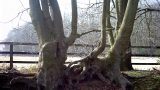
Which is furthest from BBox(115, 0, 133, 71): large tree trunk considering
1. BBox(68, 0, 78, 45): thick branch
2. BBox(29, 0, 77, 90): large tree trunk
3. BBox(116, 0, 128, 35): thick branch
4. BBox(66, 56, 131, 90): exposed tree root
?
BBox(29, 0, 77, 90): large tree trunk

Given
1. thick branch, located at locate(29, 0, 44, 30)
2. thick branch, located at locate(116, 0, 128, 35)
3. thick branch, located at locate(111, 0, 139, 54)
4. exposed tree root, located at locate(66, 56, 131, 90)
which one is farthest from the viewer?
thick branch, located at locate(116, 0, 128, 35)

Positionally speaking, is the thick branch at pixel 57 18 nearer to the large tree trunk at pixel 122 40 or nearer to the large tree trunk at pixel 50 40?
the large tree trunk at pixel 50 40

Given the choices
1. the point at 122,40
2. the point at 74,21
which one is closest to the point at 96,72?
the point at 122,40

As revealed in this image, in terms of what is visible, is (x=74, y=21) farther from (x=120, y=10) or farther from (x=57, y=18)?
(x=120, y=10)

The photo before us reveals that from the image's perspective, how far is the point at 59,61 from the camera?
12273mm

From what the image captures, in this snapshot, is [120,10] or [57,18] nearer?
[57,18]

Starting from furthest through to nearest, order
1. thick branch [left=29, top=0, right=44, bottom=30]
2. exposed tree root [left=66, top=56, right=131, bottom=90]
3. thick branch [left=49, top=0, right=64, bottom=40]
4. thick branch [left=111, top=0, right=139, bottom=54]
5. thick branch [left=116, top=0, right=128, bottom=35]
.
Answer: thick branch [left=116, top=0, right=128, bottom=35] → exposed tree root [left=66, top=56, right=131, bottom=90] → thick branch [left=111, top=0, right=139, bottom=54] → thick branch [left=29, top=0, right=44, bottom=30] → thick branch [left=49, top=0, right=64, bottom=40]

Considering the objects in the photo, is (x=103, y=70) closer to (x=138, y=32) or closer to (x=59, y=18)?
(x=59, y=18)

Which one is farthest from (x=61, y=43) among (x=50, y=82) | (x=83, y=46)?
(x=83, y=46)

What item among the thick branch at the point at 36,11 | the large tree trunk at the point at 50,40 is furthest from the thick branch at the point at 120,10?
the thick branch at the point at 36,11

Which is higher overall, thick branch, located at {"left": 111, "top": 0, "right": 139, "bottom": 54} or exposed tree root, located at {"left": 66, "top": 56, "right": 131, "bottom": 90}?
thick branch, located at {"left": 111, "top": 0, "right": 139, "bottom": 54}

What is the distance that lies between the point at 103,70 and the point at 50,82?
6.79 ft

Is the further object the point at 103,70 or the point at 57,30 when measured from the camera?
the point at 103,70

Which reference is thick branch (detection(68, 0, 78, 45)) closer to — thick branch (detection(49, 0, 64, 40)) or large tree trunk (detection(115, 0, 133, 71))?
thick branch (detection(49, 0, 64, 40))
